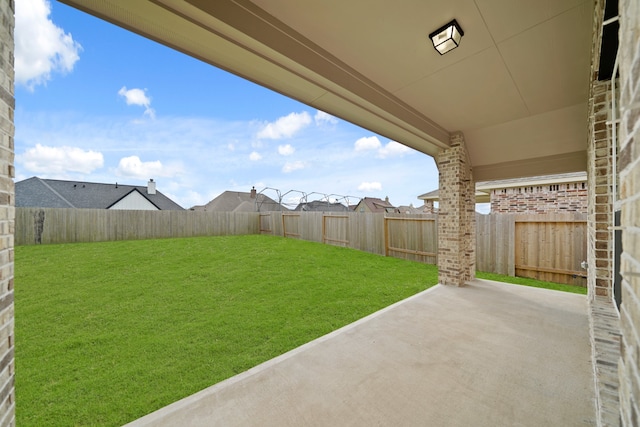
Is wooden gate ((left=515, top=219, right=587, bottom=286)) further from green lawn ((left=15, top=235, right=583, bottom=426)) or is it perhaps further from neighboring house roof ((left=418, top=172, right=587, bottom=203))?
neighboring house roof ((left=418, top=172, right=587, bottom=203))

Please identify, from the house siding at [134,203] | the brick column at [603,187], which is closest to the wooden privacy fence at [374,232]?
the brick column at [603,187]

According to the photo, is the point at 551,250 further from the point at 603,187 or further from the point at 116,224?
the point at 116,224

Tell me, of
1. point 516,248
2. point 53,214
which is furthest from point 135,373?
point 53,214

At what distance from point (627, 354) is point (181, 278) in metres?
6.34

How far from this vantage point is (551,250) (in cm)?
538

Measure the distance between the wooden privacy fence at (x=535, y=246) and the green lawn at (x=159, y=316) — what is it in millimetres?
391

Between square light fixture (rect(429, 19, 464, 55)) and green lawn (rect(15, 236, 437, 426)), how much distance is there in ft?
10.9

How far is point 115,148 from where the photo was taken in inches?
657

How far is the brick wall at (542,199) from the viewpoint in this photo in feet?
22.9

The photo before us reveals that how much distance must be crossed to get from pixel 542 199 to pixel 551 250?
297cm

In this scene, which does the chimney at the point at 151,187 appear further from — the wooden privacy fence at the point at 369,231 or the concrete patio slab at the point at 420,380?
the concrete patio slab at the point at 420,380

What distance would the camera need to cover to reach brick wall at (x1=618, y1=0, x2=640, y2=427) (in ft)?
1.95

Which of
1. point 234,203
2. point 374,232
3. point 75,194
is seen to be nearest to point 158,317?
point 374,232

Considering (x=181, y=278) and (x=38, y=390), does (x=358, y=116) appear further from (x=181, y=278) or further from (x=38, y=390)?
(x=181, y=278)
